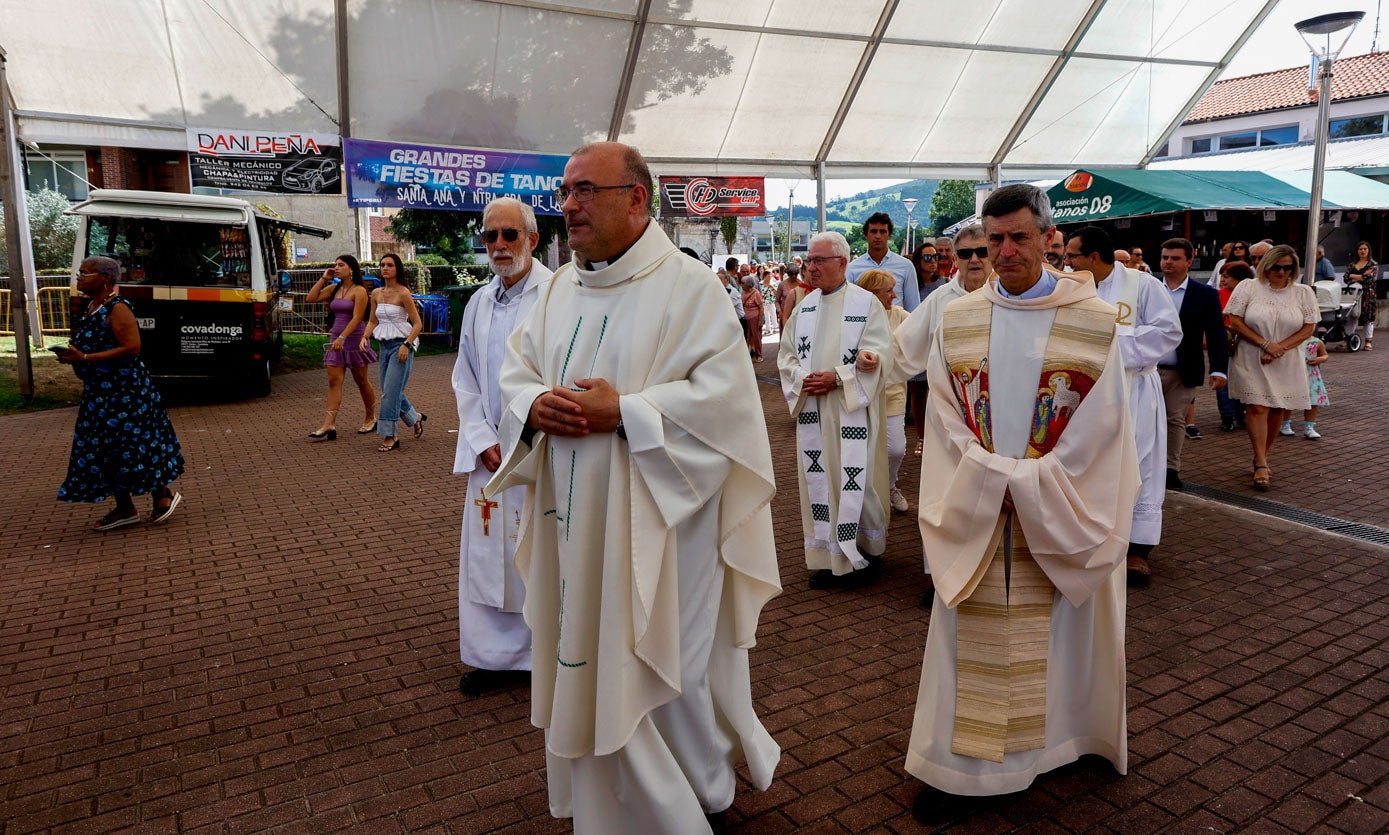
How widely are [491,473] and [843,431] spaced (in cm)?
229

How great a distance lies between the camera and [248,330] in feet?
43.0

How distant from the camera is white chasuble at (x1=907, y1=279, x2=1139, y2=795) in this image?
2.99m

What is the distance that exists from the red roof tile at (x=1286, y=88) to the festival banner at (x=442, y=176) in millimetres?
29666

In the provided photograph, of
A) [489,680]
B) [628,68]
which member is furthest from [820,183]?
[489,680]

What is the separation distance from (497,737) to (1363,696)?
362cm

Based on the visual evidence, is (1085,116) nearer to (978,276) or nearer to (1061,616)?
(978,276)

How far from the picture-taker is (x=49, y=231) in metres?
29.8

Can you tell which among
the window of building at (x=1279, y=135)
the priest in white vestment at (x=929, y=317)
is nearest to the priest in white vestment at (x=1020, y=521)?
the priest in white vestment at (x=929, y=317)

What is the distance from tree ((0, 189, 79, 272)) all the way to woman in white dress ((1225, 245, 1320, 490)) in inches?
1272

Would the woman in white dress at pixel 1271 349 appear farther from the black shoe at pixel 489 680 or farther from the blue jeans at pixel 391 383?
the blue jeans at pixel 391 383

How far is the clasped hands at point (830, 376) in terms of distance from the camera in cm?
555

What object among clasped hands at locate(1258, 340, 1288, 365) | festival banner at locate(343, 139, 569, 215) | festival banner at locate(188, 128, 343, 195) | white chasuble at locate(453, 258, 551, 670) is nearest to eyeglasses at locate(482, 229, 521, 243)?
white chasuble at locate(453, 258, 551, 670)

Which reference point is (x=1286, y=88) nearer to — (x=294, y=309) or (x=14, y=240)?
(x=294, y=309)

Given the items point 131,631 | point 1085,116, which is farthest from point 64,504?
point 1085,116
